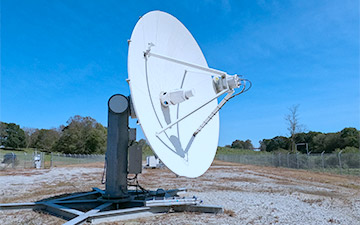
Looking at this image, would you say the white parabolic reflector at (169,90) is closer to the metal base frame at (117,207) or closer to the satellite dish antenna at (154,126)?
the satellite dish antenna at (154,126)

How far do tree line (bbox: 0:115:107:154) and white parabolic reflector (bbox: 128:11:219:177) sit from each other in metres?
57.2

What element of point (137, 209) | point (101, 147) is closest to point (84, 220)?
point (137, 209)

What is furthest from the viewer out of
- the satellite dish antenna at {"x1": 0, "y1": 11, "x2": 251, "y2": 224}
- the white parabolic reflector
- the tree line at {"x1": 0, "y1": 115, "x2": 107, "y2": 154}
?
the tree line at {"x1": 0, "y1": 115, "x2": 107, "y2": 154}

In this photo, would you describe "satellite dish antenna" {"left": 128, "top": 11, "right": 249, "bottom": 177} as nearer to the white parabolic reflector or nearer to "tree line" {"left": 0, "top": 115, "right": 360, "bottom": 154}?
the white parabolic reflector

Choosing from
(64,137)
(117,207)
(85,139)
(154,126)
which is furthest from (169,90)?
(64,137)

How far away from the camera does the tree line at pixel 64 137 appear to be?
2494 inches

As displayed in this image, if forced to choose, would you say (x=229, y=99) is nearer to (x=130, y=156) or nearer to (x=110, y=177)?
(x=130, y=156)

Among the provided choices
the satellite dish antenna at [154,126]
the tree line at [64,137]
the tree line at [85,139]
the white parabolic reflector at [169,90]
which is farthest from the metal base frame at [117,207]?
the tree line at [64,137]

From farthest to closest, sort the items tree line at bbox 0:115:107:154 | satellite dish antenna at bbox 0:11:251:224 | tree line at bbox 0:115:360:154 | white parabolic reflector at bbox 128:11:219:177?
tree line at bbox 0:115:107:154, tree line at bbox 0:115:360:154, satellite dish antenna at bbox 0:11:251:224, white parabolic reflector at bbox 128:11:219:177

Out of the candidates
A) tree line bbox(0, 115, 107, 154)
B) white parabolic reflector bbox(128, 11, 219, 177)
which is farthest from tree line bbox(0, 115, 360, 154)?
white parabolic reflector bbox(128, 11, 219, 177)

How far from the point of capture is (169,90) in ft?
26.6

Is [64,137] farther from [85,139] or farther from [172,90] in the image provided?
[172,90]

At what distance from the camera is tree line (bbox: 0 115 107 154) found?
6334 cm

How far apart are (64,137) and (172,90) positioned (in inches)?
2534
